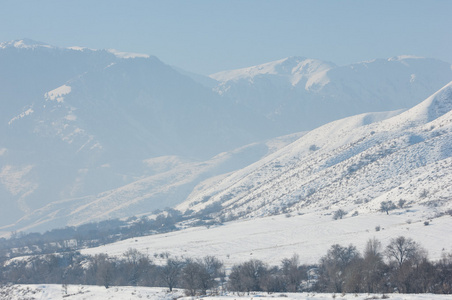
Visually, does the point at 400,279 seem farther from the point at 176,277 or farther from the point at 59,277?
the point at 59,277

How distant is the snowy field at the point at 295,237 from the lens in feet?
370

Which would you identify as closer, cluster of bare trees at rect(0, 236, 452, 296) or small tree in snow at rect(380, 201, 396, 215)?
cluster of bare trees at rect(0, 236, 452, 296)

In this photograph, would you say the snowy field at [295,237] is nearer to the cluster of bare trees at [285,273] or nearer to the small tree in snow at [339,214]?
the small tree in snow at [339,214]

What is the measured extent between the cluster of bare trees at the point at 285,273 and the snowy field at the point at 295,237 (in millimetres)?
9293

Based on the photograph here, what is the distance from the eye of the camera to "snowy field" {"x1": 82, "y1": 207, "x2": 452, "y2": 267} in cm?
11275

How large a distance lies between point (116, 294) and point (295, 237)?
73878 mm

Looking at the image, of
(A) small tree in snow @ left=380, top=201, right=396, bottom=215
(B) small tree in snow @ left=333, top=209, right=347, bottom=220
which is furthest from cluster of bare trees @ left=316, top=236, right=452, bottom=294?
(B) small tree in snow @ left=333, top=209, right=347, bottom=220

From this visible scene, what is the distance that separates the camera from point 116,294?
237 feet

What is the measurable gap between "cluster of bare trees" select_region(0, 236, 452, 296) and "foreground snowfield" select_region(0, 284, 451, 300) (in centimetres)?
365

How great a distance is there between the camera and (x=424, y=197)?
14962cm

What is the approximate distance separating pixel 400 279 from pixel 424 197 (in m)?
97.8

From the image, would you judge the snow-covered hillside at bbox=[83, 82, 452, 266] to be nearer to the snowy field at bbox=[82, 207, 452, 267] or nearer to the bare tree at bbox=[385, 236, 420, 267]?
the snowy field at bbox=[82, 207, 452, 267]

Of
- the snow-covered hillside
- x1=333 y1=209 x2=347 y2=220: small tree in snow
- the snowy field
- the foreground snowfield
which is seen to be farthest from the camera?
x1=333 y1=209 x2=347 y2=220: small tree in snow

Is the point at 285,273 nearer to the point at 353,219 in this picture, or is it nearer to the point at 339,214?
the point at 353,219
